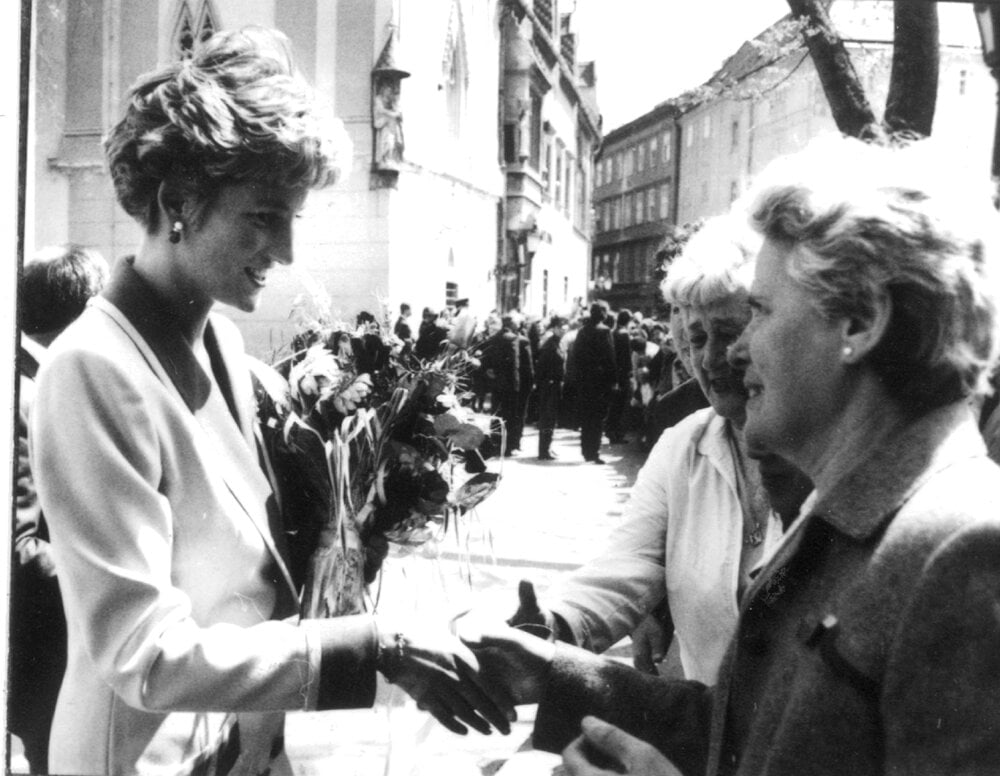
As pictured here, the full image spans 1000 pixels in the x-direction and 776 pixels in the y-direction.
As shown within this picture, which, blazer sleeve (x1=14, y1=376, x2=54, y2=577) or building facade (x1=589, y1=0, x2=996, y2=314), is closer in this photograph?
blazer sleeve (x1=14, y1=376, x2=54, y2=577)

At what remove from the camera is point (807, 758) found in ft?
3.34

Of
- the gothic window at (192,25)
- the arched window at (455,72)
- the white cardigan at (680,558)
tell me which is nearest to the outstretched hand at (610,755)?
the white cardigan at (680,558)

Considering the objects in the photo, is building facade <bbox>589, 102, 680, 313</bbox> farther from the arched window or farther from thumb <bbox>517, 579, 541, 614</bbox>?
thumb <bbox>517, 579, 541, 614</bbox>

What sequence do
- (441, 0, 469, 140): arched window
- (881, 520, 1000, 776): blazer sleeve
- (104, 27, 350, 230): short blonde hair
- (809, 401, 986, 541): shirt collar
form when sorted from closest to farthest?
1. (881, 520, 1000, 776): blazer sleeve
2. (809, 401, 986, 541): shirt collar
3. (104, 27, 350, 230): short blonde hair
4. (441, 0, 469, 140): arched window

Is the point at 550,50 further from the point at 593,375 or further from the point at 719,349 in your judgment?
the point at 593,375

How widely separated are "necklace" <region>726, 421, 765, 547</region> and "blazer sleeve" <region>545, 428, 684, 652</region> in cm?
11

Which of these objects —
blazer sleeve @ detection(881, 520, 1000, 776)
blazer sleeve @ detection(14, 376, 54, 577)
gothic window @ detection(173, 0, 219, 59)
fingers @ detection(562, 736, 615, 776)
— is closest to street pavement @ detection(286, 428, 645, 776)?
fingers @ detection(562, 736, 615, 776)

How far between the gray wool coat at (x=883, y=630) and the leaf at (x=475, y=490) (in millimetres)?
534

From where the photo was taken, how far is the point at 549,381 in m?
2.30

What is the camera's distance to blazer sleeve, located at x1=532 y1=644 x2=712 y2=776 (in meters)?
1.45

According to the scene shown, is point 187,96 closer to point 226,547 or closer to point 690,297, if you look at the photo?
point 226,547

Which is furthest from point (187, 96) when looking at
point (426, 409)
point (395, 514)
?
point (395, 514)

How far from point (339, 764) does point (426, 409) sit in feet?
1.97

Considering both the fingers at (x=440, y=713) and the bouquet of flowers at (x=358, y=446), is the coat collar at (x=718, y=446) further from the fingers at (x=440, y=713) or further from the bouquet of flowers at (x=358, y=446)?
the fingers at (x=440, y=713)
